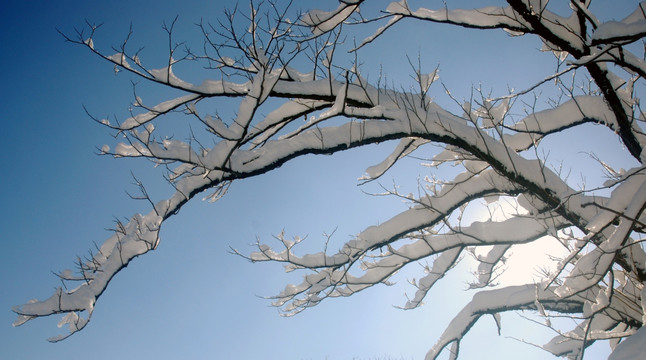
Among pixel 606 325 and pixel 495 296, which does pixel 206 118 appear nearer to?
pixel 495 296

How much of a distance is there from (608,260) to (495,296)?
2970 mm

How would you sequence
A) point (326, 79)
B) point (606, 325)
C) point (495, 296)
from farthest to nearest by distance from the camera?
point (495, 296) → point (606, 325) → point (326, 79)

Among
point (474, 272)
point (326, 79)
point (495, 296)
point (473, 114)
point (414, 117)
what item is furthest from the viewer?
point (474, 272)

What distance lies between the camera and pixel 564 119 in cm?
439

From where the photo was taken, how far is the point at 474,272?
670cm

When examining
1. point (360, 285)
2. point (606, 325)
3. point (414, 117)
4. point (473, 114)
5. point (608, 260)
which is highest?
point (473, 114)

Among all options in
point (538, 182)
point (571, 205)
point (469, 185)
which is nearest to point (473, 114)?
point (469, 185)

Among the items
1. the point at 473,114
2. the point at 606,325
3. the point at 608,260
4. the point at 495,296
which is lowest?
the point at 606,325

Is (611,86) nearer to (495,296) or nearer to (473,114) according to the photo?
(473,114)

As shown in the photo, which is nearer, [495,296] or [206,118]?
[206,118]

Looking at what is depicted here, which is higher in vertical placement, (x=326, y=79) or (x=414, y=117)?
(x=326, y=79)

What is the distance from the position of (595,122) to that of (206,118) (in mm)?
4606

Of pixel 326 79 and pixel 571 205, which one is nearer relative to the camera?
pixel 571 205

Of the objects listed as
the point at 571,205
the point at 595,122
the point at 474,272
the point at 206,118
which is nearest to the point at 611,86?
the point at 595,122
